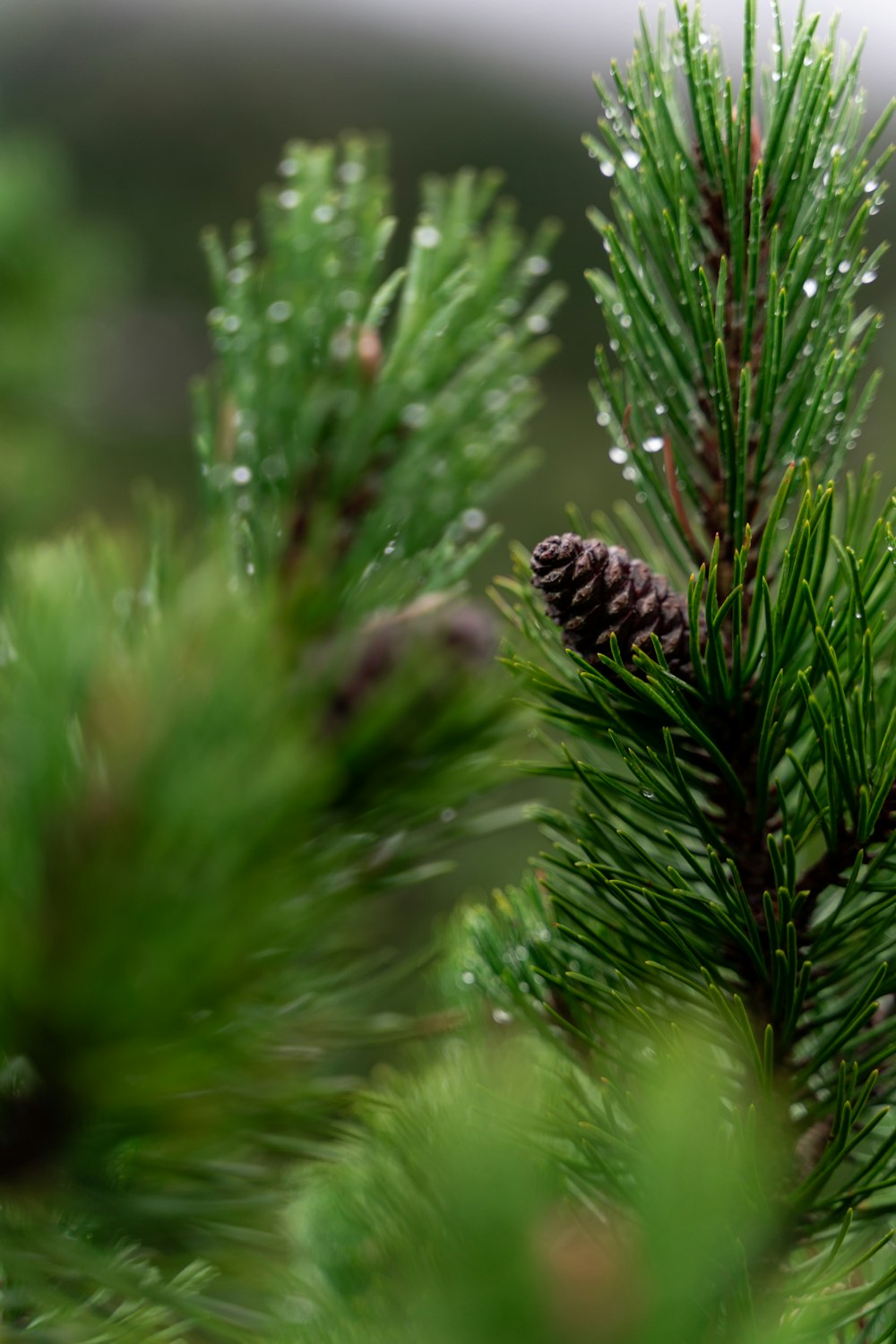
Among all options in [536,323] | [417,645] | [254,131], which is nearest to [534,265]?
[536,323]

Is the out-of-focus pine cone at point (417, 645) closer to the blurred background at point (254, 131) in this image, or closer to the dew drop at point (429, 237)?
the dew drop at point (429, 237)

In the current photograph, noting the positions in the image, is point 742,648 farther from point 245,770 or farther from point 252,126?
point 252,126

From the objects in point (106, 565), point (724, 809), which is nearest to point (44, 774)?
point (106, 565)

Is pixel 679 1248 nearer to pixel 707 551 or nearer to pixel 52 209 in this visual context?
pixel 707 551

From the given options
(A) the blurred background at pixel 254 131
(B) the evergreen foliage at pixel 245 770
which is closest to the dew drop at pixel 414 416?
(B) the evergreen foliage at pixel 245 770

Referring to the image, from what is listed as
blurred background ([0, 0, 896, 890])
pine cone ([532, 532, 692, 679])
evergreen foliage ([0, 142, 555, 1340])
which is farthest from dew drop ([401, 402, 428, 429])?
blurred background ([0, 0, 896, 890])
